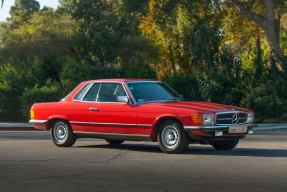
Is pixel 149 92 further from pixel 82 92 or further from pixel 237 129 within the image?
pixel 237 129

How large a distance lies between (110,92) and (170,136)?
2.03 metres

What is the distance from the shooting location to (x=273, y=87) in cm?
2252

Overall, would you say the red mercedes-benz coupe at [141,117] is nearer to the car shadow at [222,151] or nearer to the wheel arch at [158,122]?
the wheel arch at [158,122]

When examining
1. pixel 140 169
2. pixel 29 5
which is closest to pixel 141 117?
pixel 140 169

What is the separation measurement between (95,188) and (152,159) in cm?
285

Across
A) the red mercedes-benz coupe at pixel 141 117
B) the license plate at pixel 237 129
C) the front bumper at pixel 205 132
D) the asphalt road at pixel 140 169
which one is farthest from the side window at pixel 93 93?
the license plate at pixel 237 129

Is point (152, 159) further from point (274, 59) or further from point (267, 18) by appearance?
point (267, 18)

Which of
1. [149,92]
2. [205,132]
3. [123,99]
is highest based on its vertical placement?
[149,92]

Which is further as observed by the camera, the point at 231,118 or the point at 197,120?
the point at 231,118

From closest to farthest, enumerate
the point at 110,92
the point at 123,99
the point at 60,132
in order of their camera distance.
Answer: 1. the point at 123,99
2. the point at 110,92
3. the point at 60,132

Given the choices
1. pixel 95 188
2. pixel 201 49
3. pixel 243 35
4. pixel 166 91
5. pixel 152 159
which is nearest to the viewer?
pixel 95 188

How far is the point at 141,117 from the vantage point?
373 inches

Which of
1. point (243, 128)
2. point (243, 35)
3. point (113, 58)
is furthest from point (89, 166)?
point (243, 35)

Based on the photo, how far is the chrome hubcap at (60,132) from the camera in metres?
10.9
